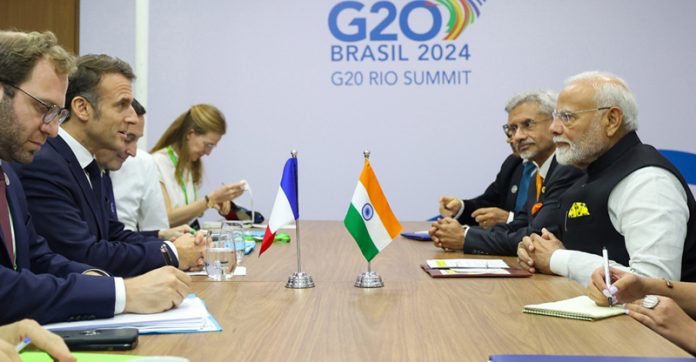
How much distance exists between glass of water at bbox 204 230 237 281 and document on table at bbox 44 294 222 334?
0.67 meters

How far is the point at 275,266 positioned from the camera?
304cm

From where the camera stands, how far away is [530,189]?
429 cm

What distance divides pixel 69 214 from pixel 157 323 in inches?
43.8

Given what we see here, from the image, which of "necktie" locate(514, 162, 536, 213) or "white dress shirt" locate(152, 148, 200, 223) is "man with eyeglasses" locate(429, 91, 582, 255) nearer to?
"necktie" locate(514, 162, 536, 213)

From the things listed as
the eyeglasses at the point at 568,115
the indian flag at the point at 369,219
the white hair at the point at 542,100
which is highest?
the white hair at the point at 542,100

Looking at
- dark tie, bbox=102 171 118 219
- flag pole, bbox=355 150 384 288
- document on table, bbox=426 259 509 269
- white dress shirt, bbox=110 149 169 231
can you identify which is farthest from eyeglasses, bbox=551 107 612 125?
white dress shirt, bbox=110 149 169 231

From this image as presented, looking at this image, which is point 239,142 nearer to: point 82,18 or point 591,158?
point 82,18

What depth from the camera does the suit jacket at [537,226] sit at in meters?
3.48

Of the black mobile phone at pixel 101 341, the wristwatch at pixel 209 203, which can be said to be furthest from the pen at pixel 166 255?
the wristwatch at pixel 209 203

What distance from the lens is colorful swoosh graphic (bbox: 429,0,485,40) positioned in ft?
21.9

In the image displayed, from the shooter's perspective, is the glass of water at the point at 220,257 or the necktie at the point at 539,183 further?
the necktie at the point at 539,183

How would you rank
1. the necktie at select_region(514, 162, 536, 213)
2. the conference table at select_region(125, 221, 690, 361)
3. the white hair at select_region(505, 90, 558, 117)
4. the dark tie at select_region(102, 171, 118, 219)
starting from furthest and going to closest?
the necktie at select_region(514, 162, 536, 213) → the white hair at select_region(505, 90, 558, 117) → the dark tie at select_region(102, 171, 118, 219) → the conference table at select_region(125, 221, 690, 361)

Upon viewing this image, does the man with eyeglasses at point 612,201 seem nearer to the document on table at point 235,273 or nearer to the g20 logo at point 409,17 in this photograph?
the document on table at point 235,273

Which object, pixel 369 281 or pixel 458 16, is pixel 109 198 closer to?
pixel 369 281
